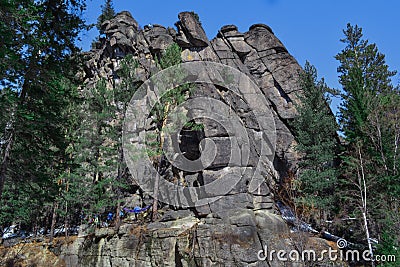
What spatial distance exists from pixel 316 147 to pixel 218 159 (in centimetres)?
702

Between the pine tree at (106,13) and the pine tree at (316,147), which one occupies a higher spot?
the pine tree at (106,13)

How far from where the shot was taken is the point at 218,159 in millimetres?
21609

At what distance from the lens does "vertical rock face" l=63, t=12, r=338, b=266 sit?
14.7 m

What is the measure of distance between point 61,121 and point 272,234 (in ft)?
37.4

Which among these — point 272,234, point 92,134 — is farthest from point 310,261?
point 92,134

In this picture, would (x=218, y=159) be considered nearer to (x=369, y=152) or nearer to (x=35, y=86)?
(x=369, y=152)

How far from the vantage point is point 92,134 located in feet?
73.2

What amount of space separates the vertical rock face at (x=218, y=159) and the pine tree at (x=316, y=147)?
10.8ft

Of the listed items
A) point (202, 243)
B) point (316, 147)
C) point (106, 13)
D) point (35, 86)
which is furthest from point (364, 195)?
point (106, 13)

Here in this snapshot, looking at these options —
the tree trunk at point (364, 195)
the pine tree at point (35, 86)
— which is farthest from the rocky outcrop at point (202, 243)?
the pine tree at point (35, 86)

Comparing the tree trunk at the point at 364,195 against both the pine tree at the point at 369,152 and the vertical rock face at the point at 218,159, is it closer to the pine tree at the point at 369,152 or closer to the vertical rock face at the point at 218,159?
the pine tree at the point at 369,152

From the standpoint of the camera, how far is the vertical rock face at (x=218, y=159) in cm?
1473

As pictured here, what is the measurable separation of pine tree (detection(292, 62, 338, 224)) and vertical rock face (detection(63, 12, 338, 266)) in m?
3.28

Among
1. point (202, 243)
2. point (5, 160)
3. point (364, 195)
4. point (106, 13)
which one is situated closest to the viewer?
point (5, 160)
